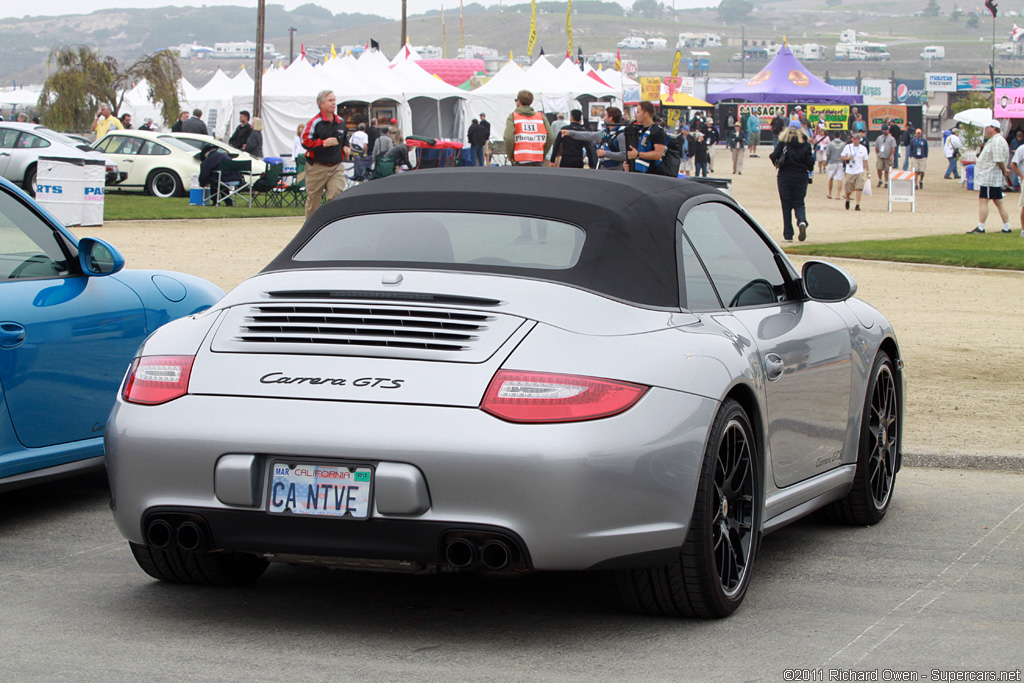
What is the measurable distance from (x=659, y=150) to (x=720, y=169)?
3530cm

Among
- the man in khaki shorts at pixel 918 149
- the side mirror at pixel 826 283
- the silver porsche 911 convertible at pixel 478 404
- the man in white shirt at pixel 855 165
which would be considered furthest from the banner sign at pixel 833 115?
the silver porsche 911 convertible at pixel 478 404

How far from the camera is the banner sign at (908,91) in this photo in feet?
354

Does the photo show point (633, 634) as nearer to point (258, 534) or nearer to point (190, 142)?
point (258, 534)

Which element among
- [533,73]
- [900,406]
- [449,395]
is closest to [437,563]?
[449,395]

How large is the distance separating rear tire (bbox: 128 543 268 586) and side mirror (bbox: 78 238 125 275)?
1746mm

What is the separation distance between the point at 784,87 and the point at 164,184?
102 feet

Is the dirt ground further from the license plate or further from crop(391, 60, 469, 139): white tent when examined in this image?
crop(391, 60, 469, 139): white tent

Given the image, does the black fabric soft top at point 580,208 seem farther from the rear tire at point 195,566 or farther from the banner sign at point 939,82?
the banner sign at point 939,82

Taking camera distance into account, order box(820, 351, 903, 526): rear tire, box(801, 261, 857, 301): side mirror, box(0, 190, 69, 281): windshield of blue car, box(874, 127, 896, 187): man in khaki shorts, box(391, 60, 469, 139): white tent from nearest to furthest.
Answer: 1. box(801, 261, 857, 301): side mirror
2. box(820, 351, 903, 526): rear tire
3. box(0, 190, 69, 281): windshield of blue car
4. box(874, 127, 896, 187): man in khaki shorts
5. box(391, 60, 469, 139): white tent

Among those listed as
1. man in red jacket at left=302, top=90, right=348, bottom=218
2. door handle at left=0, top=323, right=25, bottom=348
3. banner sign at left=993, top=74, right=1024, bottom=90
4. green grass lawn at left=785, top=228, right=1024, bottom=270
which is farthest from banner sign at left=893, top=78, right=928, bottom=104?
door handle at left=0, top=323, right=25, bottom=348

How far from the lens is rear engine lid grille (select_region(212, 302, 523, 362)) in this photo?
3919 millimetres

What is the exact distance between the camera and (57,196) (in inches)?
817

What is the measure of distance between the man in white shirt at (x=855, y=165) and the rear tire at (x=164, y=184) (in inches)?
561

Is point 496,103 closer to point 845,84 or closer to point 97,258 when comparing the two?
point 97,258
